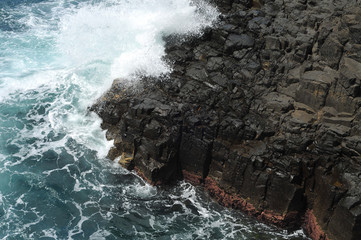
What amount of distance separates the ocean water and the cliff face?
4.57ft

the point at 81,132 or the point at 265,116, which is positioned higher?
the point at 265,116

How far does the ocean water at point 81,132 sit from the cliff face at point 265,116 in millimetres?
1392

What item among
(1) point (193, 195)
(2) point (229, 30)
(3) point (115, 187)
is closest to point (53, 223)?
(3) point (115, 187)

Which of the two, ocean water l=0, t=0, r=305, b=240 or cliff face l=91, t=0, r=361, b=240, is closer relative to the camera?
cliff face l=91, t=0, r=361, b=240

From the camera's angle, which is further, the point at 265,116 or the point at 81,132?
the point at 81,132

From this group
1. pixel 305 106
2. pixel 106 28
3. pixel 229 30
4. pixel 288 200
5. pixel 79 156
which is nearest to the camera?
pixel 288 200

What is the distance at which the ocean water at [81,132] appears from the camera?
24.9 m

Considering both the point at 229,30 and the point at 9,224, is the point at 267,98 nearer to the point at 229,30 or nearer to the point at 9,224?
the point at 229,30

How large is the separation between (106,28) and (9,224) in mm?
22545

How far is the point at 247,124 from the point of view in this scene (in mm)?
26531

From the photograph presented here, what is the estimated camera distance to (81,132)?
3159cm

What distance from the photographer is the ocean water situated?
81.8 ft

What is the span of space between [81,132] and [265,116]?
575 inches

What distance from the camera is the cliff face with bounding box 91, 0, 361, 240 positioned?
24031 mm
